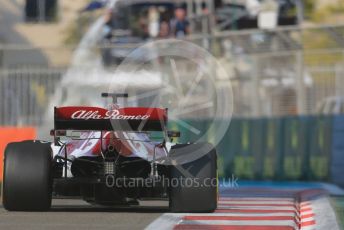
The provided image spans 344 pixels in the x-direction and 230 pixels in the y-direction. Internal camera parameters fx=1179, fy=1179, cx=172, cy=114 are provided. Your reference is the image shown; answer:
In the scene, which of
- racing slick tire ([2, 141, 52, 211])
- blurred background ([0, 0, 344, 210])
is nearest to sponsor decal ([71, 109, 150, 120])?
racing slick tire ([2, 141, 52, 211])

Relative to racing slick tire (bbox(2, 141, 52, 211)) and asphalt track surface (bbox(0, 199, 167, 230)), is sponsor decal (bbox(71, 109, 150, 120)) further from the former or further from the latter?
asphalt track surface (bbox(0, 199, 167, 230))

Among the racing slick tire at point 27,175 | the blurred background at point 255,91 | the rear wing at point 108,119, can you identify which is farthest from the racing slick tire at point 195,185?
the blurred background at point 255,91

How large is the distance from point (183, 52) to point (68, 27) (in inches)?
933

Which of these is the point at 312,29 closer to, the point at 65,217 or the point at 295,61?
the point at 295,61

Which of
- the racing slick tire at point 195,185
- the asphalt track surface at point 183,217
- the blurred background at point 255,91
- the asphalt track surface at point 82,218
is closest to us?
the asphalt track surface at point 82,218

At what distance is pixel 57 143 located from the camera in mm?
12719

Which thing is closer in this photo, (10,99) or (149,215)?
(149,215)

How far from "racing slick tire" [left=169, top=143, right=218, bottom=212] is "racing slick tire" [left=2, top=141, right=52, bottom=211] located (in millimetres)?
1291

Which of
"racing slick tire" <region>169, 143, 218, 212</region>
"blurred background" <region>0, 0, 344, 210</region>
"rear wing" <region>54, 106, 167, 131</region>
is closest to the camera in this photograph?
"racing slick tire" <region>169, 143, 218, 212</region>

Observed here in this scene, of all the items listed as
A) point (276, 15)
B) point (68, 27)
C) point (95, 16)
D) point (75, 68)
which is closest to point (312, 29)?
point (75, 68)

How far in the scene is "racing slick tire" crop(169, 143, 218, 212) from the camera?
12.0m

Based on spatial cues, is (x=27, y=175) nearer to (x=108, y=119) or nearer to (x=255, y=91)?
(x=108, y=119)

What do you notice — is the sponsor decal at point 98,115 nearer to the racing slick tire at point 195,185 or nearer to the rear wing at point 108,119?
the rear wing at point 108,119

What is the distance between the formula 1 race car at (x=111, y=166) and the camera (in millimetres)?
12000
